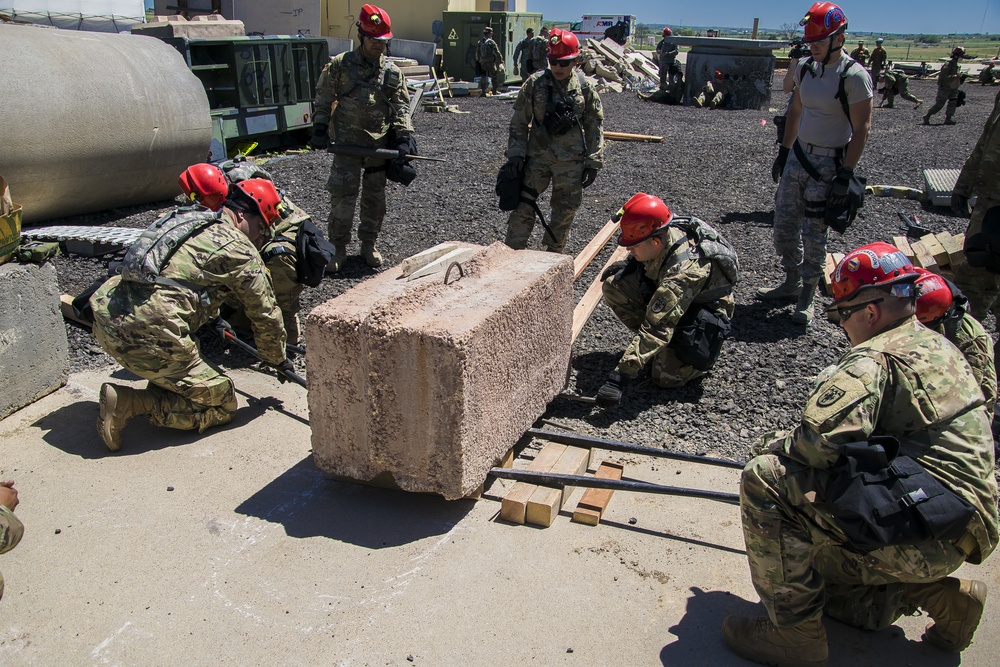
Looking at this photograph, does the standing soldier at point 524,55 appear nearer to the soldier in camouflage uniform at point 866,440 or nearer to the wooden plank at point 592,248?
the wooden plank at point 592,248

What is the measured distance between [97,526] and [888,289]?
3.58 metres

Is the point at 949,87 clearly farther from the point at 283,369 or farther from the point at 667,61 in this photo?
the point at 283,369

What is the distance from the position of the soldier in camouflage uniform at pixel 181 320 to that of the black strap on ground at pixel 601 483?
1.76 m

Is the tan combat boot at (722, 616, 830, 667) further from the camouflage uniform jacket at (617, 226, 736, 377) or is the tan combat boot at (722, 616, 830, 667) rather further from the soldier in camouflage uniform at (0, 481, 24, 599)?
the soldier in camouflage uniform at (0, 481, 24, 599)

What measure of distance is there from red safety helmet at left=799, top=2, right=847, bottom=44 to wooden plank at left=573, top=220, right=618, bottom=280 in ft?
6.99

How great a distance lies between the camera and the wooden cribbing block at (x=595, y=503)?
382 cm

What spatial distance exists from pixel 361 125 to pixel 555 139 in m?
1.86

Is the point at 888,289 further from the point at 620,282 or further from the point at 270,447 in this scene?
the point at 270,447

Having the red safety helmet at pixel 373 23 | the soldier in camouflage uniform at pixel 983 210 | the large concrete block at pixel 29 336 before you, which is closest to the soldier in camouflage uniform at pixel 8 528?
the large concrete block at pixel 29 336

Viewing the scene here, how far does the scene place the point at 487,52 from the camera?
21.5 metres

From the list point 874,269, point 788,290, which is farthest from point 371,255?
point 874,269

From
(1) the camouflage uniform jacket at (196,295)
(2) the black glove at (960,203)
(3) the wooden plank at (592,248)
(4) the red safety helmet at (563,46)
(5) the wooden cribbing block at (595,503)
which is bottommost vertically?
(5) the wooden cribbing block at (595,503)

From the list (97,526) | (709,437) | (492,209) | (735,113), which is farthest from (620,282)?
(735,113)

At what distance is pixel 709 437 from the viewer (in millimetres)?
4707
